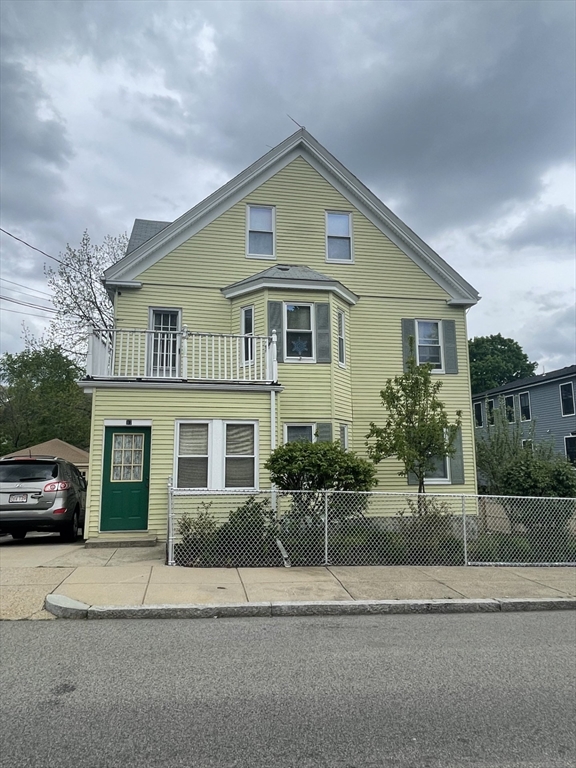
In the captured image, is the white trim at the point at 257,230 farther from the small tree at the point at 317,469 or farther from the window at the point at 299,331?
the small tree at the point at 317,469

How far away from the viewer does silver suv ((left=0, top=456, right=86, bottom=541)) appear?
10.5 metres

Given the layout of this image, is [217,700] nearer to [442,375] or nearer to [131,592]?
[131,592]

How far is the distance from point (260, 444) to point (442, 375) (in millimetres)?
6172

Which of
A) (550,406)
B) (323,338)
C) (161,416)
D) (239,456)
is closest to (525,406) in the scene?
(550,406)

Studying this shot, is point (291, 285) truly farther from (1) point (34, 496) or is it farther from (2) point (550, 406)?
(2) point (550, 406)

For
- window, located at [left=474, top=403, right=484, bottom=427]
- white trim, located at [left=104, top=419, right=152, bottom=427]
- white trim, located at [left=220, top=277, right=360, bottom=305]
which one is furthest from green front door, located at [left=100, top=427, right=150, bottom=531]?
window, located at [left=474, top=403, right=484, bottom=427]

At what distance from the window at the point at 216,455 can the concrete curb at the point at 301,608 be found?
4937 millimetres

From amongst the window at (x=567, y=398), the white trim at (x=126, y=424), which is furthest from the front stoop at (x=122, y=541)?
the window at (x=567, y=398)

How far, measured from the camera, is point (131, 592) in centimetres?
683

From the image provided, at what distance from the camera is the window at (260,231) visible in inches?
593

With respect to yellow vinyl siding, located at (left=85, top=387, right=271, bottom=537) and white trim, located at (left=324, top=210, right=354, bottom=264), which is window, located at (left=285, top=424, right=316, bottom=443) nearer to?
yellow vinyl siding, located at (left=85, top=387, right=271, bottom=537)

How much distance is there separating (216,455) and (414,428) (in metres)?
4.16

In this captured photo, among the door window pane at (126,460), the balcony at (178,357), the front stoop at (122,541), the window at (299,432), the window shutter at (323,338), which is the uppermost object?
the window shutter at (323,338)

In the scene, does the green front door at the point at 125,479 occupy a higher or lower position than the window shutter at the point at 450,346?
lower
